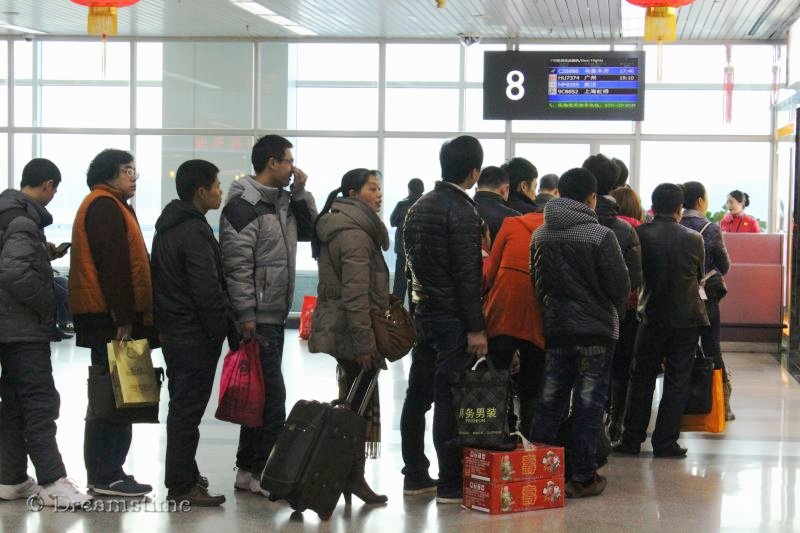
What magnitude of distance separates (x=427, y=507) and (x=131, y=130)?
9.98 meters

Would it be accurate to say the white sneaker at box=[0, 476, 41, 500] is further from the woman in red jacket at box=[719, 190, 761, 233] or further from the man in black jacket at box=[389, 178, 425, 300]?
the woman in red jacket at box=[719, 190, 761, 233]

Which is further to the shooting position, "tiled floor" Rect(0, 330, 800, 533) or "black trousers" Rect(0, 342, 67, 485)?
"black trousers" Rect(0, 342, 67, 485)

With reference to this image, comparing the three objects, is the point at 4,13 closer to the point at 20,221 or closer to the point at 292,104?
the point at 292,104

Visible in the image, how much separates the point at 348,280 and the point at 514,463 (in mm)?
1085

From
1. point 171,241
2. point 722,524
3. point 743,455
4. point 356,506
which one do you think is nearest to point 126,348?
point 171,241

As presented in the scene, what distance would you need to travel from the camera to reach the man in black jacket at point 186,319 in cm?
466

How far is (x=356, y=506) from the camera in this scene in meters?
4.92

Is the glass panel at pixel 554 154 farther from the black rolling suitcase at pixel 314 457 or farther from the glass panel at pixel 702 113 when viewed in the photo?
the black rolling suitcase at pixel 314 457

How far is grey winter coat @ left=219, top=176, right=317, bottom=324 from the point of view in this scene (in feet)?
16.0

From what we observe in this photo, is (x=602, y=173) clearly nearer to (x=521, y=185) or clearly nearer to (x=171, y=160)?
(x=521, y=185)

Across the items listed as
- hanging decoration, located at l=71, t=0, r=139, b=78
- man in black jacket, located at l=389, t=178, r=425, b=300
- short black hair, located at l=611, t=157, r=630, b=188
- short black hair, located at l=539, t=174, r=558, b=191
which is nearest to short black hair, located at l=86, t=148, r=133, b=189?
short black hair, located at l=539, t=174, r=558, b=191

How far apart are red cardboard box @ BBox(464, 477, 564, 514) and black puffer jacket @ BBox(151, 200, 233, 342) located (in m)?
1.31

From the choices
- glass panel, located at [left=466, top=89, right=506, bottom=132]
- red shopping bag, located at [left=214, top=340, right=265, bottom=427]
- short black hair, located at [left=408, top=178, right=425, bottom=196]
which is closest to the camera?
red shopping bag, located at [left=214, top=340, right=265, bottom=427]

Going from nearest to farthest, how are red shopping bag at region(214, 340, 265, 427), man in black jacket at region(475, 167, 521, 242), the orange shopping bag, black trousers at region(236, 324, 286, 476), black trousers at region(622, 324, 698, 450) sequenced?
red shopping bag at region(214, 340, 265, 427) < black trousers at region(236, 324, 286, 476) < man in black jacket at region(475, 167, 521, 242) < black trousers at region(622, 324, 698, 450) < the orange shopping bag
